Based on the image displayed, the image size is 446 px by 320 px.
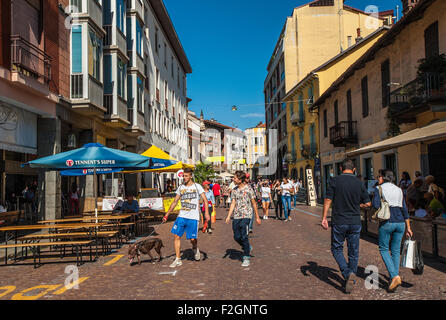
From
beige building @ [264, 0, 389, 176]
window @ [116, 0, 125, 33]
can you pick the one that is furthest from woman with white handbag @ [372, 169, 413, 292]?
beige building @ [264, 0, 389, 176]

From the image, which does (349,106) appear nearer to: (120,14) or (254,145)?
(120,14)

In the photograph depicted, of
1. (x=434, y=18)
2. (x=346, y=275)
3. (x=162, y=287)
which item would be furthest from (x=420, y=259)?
(x=434, y=18)

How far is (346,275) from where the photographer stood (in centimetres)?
558

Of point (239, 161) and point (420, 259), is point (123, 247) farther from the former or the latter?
point (239, 161)

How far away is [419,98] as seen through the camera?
1411 centimetres

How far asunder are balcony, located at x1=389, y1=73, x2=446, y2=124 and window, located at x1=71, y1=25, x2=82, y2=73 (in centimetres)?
1251

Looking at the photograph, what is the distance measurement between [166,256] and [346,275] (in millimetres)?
4419

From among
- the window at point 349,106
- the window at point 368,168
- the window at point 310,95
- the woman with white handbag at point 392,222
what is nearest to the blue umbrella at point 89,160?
the woman with white handbag at point 392,222

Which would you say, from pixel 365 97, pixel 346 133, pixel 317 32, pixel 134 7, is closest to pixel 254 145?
pixel 317 32

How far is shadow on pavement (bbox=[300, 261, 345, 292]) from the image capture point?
611cm

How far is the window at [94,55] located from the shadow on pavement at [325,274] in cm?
1237

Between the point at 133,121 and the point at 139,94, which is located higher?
the point at 139,94

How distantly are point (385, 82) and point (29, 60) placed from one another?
15.3 metres

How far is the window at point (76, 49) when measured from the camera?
15.8 meters
